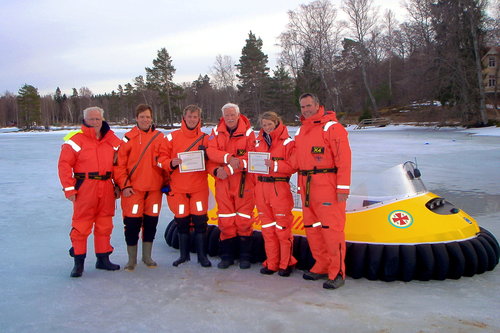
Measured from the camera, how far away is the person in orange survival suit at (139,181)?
3.65 metres

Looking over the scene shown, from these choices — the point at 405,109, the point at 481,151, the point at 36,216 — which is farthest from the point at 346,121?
the point at 36,216

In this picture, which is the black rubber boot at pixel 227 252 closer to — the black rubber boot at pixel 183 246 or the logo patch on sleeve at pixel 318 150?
the black rubber boot at pixel 183 246

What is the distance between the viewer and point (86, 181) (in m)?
3.47

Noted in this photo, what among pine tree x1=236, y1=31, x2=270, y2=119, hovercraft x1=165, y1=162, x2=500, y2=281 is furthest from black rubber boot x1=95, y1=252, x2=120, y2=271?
pine tree x1=236, y1=31, x2=270, y2=119

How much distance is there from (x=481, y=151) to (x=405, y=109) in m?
27.7

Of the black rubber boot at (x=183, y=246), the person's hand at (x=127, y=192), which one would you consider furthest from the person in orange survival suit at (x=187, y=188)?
the person's hand at (x=127, y=192)

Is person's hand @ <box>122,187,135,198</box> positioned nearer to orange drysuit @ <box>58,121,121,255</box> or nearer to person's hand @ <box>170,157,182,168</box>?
orange drysuit @ <box>58,121,121,255</box>

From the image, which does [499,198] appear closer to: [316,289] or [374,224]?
[374,224]

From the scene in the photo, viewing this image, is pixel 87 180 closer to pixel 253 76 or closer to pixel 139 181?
pixel 139 181

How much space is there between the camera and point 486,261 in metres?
3.25

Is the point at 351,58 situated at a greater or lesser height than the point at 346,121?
greater

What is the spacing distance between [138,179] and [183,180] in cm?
40

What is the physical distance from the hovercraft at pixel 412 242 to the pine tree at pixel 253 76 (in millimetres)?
41210

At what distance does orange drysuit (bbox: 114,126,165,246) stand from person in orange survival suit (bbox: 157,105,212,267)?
112 mm
